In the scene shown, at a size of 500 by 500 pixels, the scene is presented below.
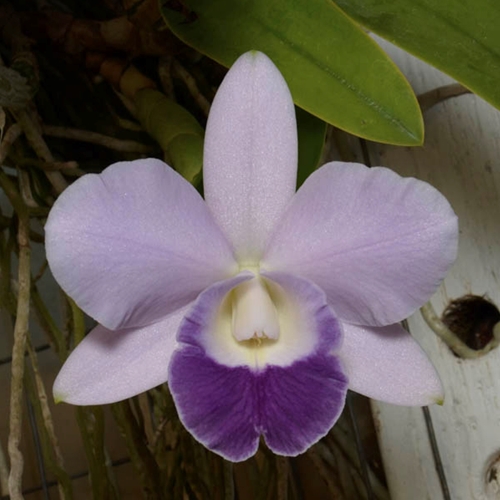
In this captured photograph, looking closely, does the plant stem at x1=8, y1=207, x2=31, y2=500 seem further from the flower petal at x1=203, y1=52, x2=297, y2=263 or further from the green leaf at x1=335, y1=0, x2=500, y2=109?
the green leaf at x1=335, y1=0, x2=500, y2=109

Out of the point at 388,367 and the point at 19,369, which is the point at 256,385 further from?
the point at 19,369

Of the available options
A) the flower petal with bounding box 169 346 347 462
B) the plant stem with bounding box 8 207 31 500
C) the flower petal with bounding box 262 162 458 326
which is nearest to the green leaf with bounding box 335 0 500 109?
the flower petal with bounding box 262 162 458 326

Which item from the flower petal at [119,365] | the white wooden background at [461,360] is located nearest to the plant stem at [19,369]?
the flower petal at [119,365]

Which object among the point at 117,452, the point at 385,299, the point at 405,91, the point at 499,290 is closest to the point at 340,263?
the point at 385,299

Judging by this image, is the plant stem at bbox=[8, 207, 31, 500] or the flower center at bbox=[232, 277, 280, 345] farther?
the plant stem at bbox=[8, 207, 31, 500]

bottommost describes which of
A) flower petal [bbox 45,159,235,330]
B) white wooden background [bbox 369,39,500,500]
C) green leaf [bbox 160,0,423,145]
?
white wooden background [bbox 369,39,500,500]

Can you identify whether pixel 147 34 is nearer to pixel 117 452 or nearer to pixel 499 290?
pixel 499 290

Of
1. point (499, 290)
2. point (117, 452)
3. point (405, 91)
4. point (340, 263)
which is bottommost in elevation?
point (117, 452)
